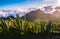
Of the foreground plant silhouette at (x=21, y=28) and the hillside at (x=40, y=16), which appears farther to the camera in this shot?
the hillside at (x=40, y=16)

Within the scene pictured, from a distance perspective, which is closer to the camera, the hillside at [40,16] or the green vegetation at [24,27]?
the green vegetation at [24,27]

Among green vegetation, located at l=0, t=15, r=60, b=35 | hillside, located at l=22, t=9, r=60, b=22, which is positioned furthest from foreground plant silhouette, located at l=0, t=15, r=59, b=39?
hillside, located at l=22, t=9, r=60, b=22

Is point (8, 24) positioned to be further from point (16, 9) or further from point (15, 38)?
point (16, 9)

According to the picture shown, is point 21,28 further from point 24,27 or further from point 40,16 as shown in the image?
point 40,16

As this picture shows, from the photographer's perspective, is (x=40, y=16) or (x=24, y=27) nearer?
(x=24, y=27)

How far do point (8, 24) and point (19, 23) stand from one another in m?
0.24

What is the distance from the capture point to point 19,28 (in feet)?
13.2

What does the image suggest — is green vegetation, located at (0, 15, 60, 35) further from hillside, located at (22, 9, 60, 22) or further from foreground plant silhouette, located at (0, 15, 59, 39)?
hillside, located at (22, 9, 60, 22)

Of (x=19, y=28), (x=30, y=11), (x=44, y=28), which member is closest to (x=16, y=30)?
(x=19, y=28)

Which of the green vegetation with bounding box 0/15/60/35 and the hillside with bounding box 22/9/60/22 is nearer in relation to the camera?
the green vegetation with bounding box 0/15/60/35

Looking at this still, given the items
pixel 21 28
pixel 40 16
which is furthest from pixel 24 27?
pixel 40 16

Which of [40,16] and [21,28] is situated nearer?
[21,28]

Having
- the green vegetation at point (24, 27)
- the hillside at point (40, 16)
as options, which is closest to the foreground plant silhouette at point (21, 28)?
the green vegetation at point (24, 27)

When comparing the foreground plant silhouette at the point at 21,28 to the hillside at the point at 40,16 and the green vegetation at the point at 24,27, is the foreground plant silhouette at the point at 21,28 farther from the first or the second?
the hillside at the point at 40,16
